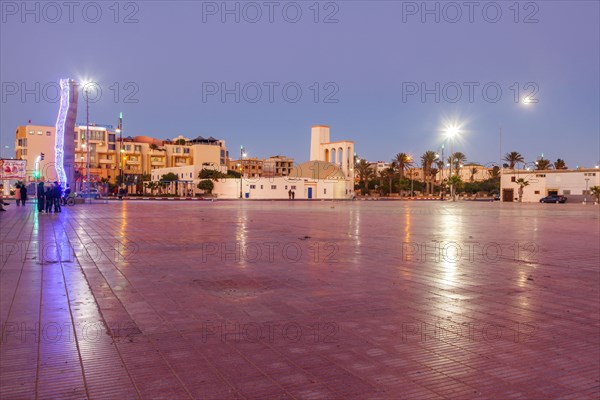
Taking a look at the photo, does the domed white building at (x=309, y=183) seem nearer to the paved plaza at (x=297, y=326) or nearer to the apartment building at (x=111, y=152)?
the apartment building at (x=111, y=152)

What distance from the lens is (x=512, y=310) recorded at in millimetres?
5973

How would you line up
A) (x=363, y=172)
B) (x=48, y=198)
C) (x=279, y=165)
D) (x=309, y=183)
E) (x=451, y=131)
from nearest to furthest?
(x=48, y=198)
(x=451, y=131)
(x=309, y=183)
(x=363, y=172)
(x=279, y=165)

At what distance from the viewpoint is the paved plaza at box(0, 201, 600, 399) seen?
3.69 metres

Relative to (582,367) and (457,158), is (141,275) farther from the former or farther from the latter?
(457,158)

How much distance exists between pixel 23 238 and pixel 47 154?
95068 millimetres

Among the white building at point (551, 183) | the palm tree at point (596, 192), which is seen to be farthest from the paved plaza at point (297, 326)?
the white building at point (551, 183)

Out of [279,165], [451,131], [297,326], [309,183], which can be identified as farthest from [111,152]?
[297,326]

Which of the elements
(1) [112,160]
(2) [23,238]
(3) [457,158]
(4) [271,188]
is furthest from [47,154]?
(2) [23,238]

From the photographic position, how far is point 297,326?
17.1 ft

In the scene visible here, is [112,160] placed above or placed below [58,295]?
above

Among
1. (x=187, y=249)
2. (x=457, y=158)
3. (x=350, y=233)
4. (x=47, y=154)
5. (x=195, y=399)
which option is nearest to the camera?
(x=195, y=399)

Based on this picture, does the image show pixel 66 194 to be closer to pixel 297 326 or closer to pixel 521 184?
pixel 297 326

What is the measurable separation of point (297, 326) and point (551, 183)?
83.0 m

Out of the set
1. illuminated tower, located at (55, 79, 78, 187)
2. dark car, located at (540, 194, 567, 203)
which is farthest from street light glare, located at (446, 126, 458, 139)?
illuminated tower, located at (55, 79, 78, 187)
